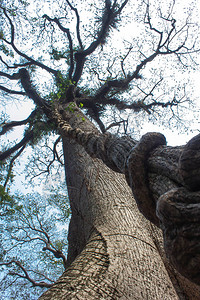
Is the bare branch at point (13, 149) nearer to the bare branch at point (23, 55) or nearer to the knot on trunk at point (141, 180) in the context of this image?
the bare branch at point (23, 55)

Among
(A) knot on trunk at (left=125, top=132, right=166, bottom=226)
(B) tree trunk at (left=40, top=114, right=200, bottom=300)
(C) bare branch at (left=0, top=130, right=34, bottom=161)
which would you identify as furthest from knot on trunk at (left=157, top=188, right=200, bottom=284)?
(C) bare branch at (left=0, top=130, right=34, bottom=161)

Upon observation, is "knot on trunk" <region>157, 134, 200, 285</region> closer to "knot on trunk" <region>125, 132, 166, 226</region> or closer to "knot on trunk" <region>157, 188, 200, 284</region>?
"knot on trunk" <region>157, 188, 200, 284</region>

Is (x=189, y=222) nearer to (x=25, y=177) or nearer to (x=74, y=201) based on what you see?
(x=74, y=201)

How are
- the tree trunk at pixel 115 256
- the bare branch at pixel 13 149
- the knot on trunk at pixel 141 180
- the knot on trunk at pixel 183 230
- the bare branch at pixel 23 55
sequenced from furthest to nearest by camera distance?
the bare branch at pixel 23 55 < the bare branch at pixel 13 149 < the tree trunk at pixel 115 256 < the knot on trunk at pixel 141 180 < the knot on trunk at pixel 183 230

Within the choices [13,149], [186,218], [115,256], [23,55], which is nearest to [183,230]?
[186,218]

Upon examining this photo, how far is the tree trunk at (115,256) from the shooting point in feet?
4.24

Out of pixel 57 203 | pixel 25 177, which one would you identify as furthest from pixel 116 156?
pixel 25 177

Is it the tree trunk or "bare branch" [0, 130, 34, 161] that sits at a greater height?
"bare branch" [0, 130, 34, 161]

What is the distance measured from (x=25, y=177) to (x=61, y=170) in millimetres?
1606

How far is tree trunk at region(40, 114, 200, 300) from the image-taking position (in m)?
1.29

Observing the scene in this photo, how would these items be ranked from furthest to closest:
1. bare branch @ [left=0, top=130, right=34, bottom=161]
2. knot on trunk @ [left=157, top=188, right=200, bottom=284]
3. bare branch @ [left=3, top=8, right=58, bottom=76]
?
bare branch @ [left=3, top=8, right=58, bottom=76] → bare branch @ [left=0, top=130, right=34, bottom=161] → knot on trunk @ [left=157, top=188, right=200, bottom=284]

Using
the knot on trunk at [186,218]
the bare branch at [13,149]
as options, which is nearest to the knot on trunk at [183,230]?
the knot on trunk at [186,218]

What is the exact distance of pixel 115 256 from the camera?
1.56m

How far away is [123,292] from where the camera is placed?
1268 millimetres
